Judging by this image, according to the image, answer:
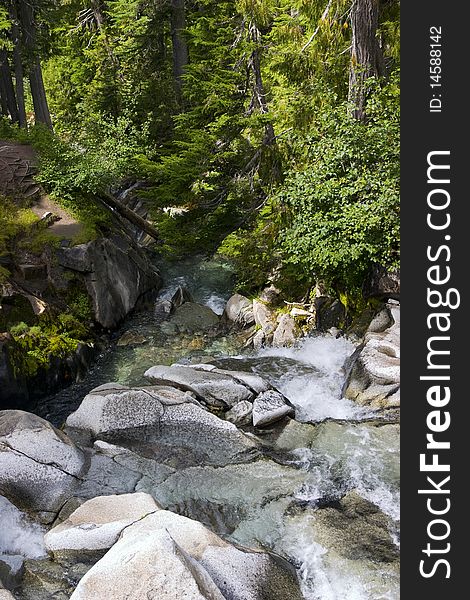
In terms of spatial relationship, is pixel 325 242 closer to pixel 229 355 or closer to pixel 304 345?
pixel 304 345

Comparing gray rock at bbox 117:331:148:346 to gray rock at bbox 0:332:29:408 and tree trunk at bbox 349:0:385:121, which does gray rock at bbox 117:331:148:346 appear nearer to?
gray rock at bbox 0:332:29:408

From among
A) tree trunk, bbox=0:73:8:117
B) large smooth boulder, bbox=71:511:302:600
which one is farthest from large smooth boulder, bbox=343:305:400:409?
tree trunk, bbox=0:73:8:117

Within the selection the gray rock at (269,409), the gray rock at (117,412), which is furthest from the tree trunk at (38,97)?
the gray rock at (269,409)

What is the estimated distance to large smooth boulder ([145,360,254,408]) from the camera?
35.8 ft

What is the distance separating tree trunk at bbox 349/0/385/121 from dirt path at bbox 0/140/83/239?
297 inches

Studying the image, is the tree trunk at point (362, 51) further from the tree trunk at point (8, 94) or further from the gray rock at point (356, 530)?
the tree trunk at point (8, 94)

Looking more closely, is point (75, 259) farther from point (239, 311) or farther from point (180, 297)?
point (239, 311)

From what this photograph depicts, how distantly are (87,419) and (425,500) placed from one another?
21.7 feet

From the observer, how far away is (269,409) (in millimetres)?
10484

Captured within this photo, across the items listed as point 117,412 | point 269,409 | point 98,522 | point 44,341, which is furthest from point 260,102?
point 98,522

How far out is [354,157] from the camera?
12.0 metres

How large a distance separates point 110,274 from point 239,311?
11.5 feet

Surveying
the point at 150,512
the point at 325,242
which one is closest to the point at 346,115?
the point at 325,242

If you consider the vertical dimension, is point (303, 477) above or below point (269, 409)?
below
